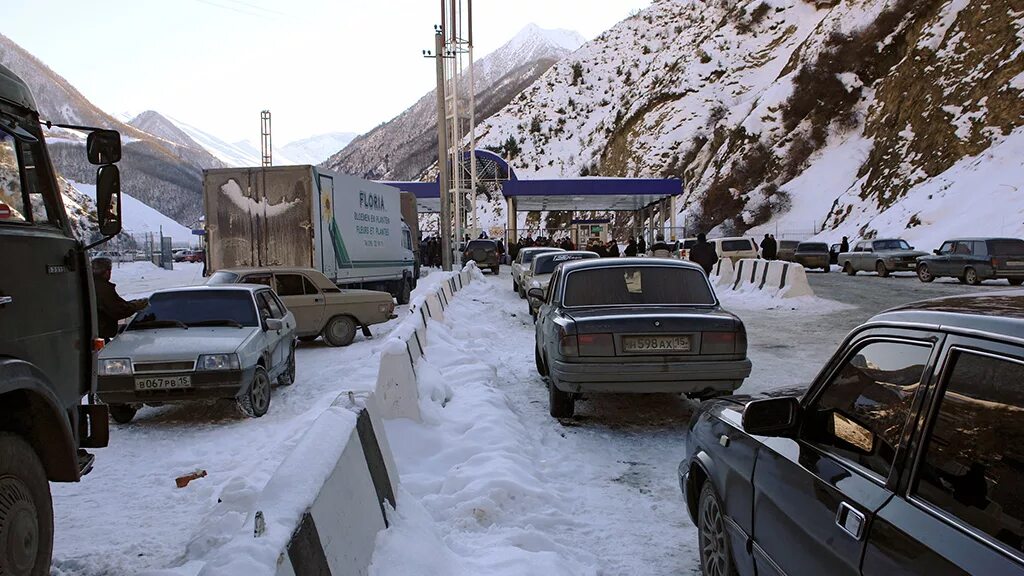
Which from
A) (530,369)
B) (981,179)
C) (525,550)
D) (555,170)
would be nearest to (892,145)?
(981,179)

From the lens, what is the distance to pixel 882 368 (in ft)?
8.01

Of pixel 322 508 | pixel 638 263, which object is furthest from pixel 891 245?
pixel 322 508

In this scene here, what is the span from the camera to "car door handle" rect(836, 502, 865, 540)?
213 centimetres

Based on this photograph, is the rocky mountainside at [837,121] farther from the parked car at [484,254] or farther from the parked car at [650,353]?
the parked car at [650,353]

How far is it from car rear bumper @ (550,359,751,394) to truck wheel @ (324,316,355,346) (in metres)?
7.03

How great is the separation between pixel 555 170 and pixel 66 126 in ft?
307

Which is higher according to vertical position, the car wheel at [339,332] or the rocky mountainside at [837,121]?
the rocky mountainside at [837,121]

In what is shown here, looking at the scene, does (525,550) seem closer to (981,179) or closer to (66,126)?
(66,126)

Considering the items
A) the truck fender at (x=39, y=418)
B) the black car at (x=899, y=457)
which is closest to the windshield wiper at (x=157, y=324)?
the truck fender at (x=39, y=418)

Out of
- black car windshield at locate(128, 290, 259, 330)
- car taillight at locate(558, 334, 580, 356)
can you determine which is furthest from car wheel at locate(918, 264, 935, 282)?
black car windshield at locate(128, 290, 259, 330)

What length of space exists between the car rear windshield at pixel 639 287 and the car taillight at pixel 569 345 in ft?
3.28

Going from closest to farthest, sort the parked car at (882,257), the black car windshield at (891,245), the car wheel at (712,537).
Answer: the car wheel at (712,537) → the parked car at (882,257) → the black car windshield at (891,245)

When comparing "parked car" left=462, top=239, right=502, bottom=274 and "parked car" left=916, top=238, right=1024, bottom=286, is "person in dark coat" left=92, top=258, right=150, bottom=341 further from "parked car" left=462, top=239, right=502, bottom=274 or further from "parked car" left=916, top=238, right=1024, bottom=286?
"parked car" left=462, top=239, right=502, bottom=274

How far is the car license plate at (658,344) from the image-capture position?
652 centimetres
